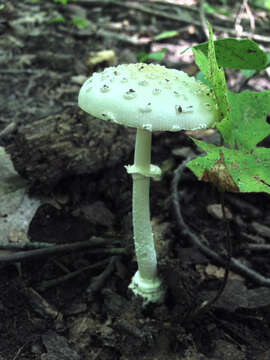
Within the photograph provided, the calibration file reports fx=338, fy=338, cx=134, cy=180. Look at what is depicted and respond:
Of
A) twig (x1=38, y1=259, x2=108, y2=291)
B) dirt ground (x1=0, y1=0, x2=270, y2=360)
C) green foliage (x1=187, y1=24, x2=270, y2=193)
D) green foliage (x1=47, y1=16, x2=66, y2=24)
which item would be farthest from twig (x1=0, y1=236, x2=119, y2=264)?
green foliage (x1=47, y1=16, x2=66, y2=24)

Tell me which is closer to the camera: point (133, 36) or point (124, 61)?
point (124, 61)

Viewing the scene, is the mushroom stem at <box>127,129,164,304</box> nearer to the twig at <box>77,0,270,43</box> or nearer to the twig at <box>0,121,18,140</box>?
the twig at <box>0,121,18,140</box>

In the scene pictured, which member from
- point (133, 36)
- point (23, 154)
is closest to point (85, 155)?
point (23, 154)

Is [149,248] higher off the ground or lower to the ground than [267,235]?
higher

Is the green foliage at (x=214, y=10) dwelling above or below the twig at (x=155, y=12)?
below

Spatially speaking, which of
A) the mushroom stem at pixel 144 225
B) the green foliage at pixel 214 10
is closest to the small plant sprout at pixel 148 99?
the mushroom stem at pixel 144 225

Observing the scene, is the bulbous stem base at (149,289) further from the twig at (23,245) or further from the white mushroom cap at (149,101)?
the white mushroom cap at (149,101)

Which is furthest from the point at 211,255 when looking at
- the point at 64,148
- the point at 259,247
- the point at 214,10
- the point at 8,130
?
the point at 214,10

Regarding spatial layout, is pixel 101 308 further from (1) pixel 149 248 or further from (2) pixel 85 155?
(2) pixel 85 155
